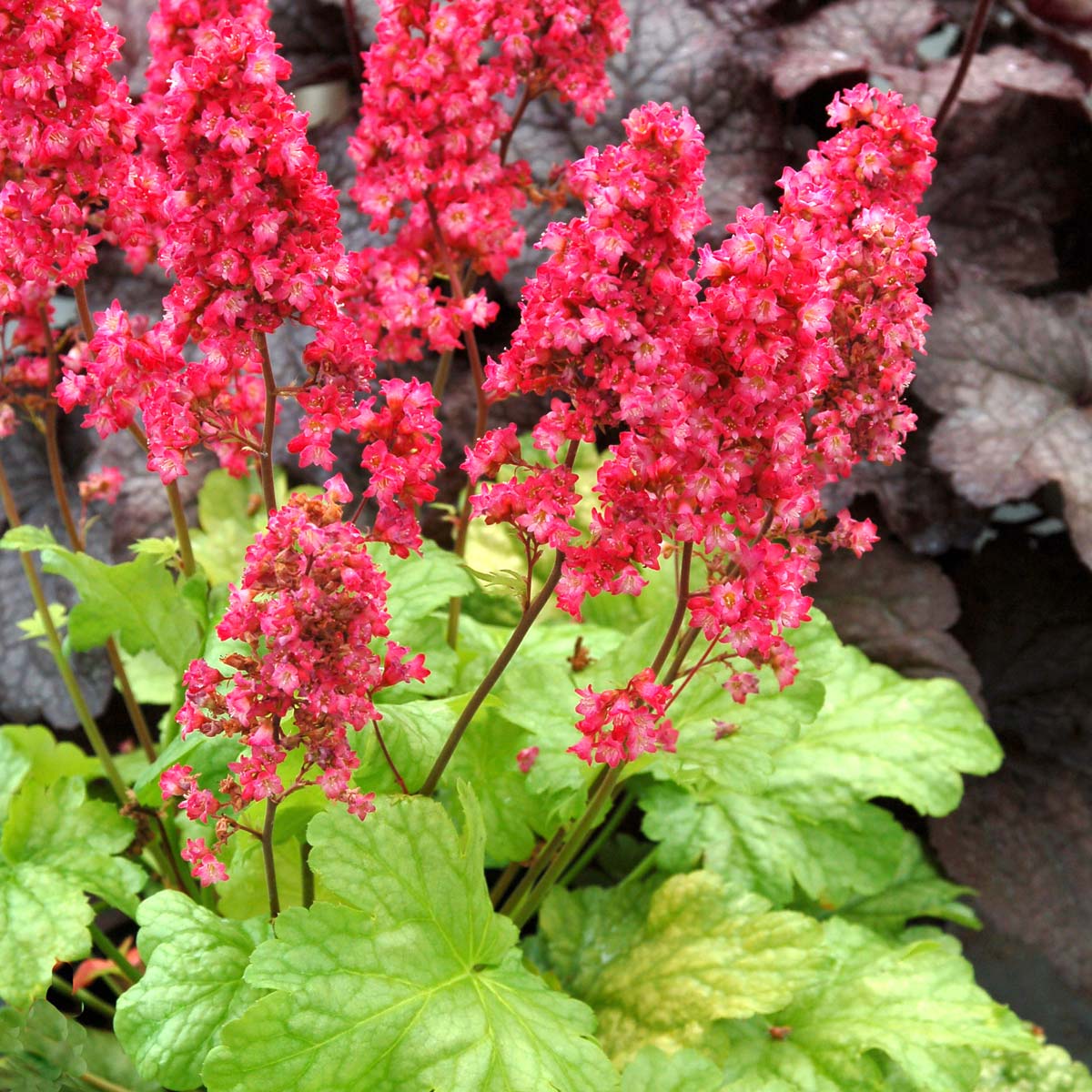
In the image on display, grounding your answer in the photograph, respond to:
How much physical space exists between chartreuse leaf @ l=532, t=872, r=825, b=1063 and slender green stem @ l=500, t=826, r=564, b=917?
0.12 m

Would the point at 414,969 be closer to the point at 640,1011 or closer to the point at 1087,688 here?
the point at 640,1011

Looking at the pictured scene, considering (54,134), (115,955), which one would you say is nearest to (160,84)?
(54,134)

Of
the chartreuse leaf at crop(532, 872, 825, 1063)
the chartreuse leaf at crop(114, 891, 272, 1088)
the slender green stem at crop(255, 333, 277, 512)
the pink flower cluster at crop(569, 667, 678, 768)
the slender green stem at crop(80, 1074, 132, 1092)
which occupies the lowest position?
the slender green stem at crop(80, 1074, 132, 1092)

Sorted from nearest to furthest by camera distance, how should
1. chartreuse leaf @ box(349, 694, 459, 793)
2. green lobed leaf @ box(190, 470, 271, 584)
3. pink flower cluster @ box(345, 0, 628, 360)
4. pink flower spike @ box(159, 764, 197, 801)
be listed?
pink flower spike @ box(159, 764, 197, 801)
chartreuse leaf @ box(349, 694, 459, 793)
pink flower cluster @ box(345, 0, 628, 360)
green lobed leaf @ box(190, 470, 271, 584)

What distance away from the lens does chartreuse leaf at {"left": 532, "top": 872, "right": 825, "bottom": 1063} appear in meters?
1.05

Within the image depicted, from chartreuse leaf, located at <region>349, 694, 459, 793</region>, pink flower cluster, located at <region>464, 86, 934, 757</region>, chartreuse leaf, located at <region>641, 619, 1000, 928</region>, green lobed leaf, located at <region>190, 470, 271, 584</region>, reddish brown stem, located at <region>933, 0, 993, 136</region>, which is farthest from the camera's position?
reddish brown stem, located at <region>933, 0, 993, 136</region>

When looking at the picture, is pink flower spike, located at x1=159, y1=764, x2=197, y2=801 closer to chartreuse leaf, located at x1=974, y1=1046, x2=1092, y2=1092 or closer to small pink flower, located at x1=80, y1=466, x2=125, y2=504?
small pink flower, located at x1=80, y1=466, x2=125, y2=504

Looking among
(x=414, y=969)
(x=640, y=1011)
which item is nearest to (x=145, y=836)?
(x=414, y=969)

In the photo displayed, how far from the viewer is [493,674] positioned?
0.82 meters

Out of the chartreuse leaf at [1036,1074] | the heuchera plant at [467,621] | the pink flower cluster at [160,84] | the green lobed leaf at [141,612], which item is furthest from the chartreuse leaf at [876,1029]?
the pink flower cluster at [160,84]

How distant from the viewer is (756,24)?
5.75ft

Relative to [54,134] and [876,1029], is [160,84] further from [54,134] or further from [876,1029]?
[876,1029]

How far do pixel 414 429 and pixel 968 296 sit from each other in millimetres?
1092

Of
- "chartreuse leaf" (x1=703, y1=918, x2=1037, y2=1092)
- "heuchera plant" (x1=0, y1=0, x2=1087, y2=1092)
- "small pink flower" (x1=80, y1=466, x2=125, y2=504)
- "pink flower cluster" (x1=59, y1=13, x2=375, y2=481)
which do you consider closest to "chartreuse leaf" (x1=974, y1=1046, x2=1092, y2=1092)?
"heuchera plant" (x1=0, y1=0, x2=1087, y2=1092)
